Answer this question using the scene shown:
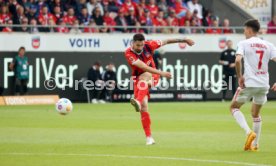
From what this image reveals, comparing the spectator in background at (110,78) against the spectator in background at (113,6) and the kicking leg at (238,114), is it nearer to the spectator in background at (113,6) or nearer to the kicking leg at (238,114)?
the spectator in background at (113,6)

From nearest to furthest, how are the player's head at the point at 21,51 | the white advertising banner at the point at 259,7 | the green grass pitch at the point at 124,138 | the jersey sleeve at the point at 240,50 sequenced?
the green grass pitch at the point at 124,138
the jersey sleeve at the point at 240,50
the player's head at the point at 21,51
the white advertising banner at the point at 259,7

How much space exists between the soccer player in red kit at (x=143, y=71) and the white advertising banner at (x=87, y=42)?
15644mm

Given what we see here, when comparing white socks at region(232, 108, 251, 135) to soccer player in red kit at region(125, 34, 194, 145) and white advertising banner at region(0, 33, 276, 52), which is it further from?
white advertising banner at region(0, 33, 276, 52)

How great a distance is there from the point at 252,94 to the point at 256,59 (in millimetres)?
645

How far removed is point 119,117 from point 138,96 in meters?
8.02

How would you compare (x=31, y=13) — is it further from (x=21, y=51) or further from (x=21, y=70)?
(x=21, y=70)

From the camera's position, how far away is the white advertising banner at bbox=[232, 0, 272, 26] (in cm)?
3847

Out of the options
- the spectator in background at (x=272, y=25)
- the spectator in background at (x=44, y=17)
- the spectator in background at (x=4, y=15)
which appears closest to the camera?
the spectator in background at (x=4, y=15)

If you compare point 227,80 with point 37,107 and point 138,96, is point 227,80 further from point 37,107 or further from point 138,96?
point 138,96

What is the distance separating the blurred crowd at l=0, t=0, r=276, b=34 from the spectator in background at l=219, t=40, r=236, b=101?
1.31 meters

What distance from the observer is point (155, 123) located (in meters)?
21.6

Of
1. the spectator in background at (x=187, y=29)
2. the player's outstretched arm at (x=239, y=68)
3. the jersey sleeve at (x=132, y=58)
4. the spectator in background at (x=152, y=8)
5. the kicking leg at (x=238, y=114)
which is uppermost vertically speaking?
the spectator in background at (x=152, y=8)

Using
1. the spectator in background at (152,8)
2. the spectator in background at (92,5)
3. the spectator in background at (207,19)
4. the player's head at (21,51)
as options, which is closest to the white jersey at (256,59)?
the player's head at (21,51)

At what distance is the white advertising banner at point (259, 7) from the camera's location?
3847 cm
